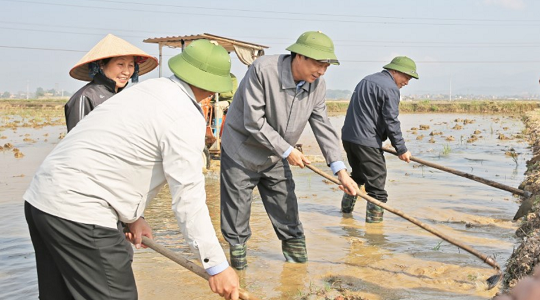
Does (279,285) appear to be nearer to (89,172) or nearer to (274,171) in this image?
(274,171)

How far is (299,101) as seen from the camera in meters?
4.20

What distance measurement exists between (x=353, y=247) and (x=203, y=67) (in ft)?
11.1

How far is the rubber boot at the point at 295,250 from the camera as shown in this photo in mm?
4664

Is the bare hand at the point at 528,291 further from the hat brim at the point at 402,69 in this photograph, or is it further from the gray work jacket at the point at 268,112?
the hat brim at the point at 402,69

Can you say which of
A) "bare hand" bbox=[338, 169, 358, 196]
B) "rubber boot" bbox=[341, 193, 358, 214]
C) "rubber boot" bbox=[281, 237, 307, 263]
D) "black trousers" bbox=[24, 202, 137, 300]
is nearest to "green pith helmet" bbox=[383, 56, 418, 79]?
"rubber boot" bbox=[341, 193, 358, 214]

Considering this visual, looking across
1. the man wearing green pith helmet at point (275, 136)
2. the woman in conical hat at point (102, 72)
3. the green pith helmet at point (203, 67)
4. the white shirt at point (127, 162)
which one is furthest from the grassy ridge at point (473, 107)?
the white shirt at point (127, 162)

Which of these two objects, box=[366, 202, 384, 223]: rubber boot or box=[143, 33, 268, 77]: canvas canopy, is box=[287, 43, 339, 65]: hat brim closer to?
box=[366, 202, 384, 223]: rubber boot

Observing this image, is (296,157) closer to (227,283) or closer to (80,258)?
(227,283)

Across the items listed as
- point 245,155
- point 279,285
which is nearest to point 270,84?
point 245,155

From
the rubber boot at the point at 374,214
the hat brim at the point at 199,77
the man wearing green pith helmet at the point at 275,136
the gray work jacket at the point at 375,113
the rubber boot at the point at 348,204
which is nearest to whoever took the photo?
the hat brim at the point at 199,77

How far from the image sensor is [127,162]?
2.27m

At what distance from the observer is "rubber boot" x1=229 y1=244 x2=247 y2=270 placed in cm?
443

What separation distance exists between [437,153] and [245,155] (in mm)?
10338

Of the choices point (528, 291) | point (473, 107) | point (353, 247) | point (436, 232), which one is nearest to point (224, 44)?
point (353, 247)
